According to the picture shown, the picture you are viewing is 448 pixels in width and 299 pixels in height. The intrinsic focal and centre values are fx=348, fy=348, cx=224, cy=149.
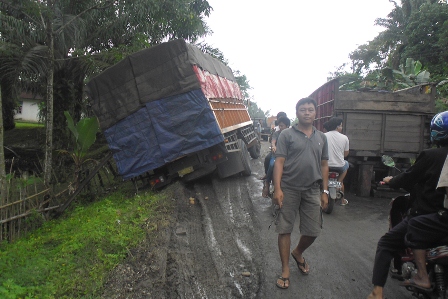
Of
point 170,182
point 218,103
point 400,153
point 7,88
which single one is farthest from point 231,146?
point 7,88

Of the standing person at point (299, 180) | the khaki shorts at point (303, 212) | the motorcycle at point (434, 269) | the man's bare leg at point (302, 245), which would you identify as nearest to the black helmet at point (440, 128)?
the motorcycle at point (434, 269)

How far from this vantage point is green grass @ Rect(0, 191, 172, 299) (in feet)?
12.4

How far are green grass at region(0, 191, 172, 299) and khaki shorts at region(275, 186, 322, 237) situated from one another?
6.79 ft

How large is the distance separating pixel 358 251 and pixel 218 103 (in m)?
5.00

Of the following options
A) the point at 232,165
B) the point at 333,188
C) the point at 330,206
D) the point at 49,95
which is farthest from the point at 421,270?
the point at 49,95

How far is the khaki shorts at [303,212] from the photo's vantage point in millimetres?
3697

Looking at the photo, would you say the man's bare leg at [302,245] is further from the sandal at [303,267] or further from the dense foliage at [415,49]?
the dense foliage at [415,49]

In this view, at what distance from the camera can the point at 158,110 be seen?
7.50 metres

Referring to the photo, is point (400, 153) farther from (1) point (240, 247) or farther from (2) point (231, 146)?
(1) point (240, 247)

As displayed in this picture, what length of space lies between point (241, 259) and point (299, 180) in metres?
1.47

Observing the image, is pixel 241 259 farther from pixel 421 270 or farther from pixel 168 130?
pixel 168 130

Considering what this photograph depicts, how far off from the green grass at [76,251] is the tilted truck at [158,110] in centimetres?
104

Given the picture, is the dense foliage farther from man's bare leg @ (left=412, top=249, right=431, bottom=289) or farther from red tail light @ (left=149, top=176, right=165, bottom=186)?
man's bare leg @ (left=412, top=249, right=431, bottom=289)

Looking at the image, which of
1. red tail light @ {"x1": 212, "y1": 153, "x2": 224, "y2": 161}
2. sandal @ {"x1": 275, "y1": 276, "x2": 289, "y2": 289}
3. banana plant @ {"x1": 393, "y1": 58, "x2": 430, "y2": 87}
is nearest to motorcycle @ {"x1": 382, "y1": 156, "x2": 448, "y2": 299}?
sandal @ {"x1": 275, "y1": 276, "x2": 289, "y2": 289}
